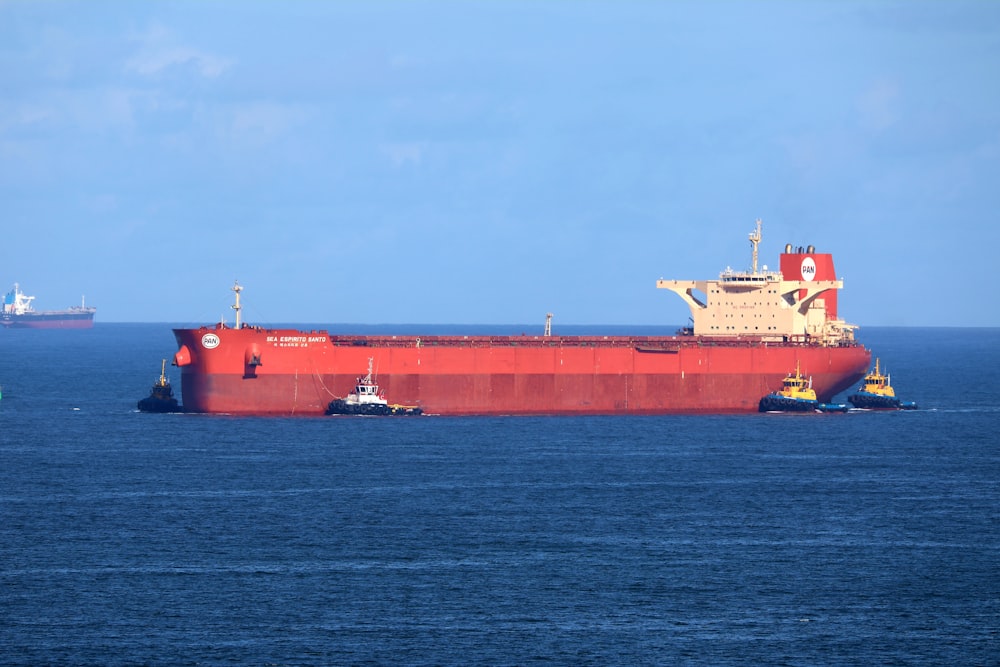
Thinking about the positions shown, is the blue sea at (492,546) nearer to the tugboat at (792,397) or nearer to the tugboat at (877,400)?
the tugboat at (792,397)

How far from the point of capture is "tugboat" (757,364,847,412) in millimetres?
57219

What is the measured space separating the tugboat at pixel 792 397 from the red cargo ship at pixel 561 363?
394mm

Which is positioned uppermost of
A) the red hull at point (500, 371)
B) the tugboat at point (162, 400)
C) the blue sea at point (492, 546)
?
the red hull at point (500, 371)

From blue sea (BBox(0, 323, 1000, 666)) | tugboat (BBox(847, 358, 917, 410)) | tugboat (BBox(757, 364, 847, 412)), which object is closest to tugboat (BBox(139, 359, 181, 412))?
blue sea (BBox(0, 323, 1000, 666))

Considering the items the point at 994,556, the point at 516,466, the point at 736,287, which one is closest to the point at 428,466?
the point at 516,466

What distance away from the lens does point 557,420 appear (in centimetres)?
5734

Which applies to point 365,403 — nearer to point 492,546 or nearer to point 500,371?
point 500,371

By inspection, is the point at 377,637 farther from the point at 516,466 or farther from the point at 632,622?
the point at 516,466

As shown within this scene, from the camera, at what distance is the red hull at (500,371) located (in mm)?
52375

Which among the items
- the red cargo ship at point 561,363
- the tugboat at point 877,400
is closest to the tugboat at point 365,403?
the red cargo ship at point 561,363

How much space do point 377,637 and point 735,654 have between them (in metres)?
6.14

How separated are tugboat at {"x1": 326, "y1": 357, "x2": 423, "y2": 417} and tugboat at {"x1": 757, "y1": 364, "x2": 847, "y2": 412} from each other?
14.9 m

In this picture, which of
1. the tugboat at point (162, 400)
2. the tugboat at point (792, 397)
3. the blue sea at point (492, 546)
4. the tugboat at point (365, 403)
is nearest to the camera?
the blue sea at point (492, 546)

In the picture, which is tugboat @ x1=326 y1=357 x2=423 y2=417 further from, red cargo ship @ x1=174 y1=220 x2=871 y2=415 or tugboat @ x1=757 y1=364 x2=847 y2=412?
tugboat @ x1=757 y1=364 x2=847 y2=412
